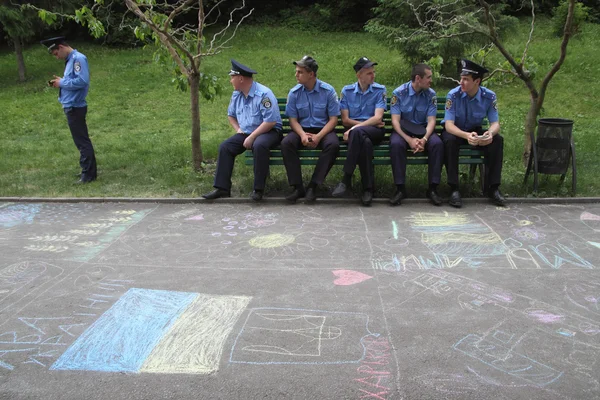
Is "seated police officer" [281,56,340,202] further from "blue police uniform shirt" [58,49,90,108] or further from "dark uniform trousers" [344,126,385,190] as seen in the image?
"blue police uniform shirt" [58,49,90,108]

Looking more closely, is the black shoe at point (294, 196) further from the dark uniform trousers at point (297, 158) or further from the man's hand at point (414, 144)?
the man's hand at point (414, 144)

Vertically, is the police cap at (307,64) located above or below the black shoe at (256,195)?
above

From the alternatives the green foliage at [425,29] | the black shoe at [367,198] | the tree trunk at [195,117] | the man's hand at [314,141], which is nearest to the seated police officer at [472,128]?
the black shoe at [367,198]

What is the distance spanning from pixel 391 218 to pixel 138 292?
259 cm

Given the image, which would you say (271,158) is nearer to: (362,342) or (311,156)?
(311,156)

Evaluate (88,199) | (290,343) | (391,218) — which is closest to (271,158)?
(391,218)

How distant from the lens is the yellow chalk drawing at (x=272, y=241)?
455 centimetres

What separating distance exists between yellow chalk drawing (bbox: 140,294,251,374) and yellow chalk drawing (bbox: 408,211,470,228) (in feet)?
7.13

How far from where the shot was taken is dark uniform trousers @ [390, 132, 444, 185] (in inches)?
219

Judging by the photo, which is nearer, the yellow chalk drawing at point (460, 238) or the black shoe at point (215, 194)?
the yellow chalk drawing at point (460, 238)

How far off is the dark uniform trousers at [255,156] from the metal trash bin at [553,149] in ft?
9.71

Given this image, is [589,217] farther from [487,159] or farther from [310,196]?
[310,196]

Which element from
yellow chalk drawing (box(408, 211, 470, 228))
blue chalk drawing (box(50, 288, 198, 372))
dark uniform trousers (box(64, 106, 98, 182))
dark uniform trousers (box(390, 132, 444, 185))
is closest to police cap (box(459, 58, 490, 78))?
dark uniform trousers (box(390, 132, 444, 185))

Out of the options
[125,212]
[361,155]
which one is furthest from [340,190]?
[125,212]
